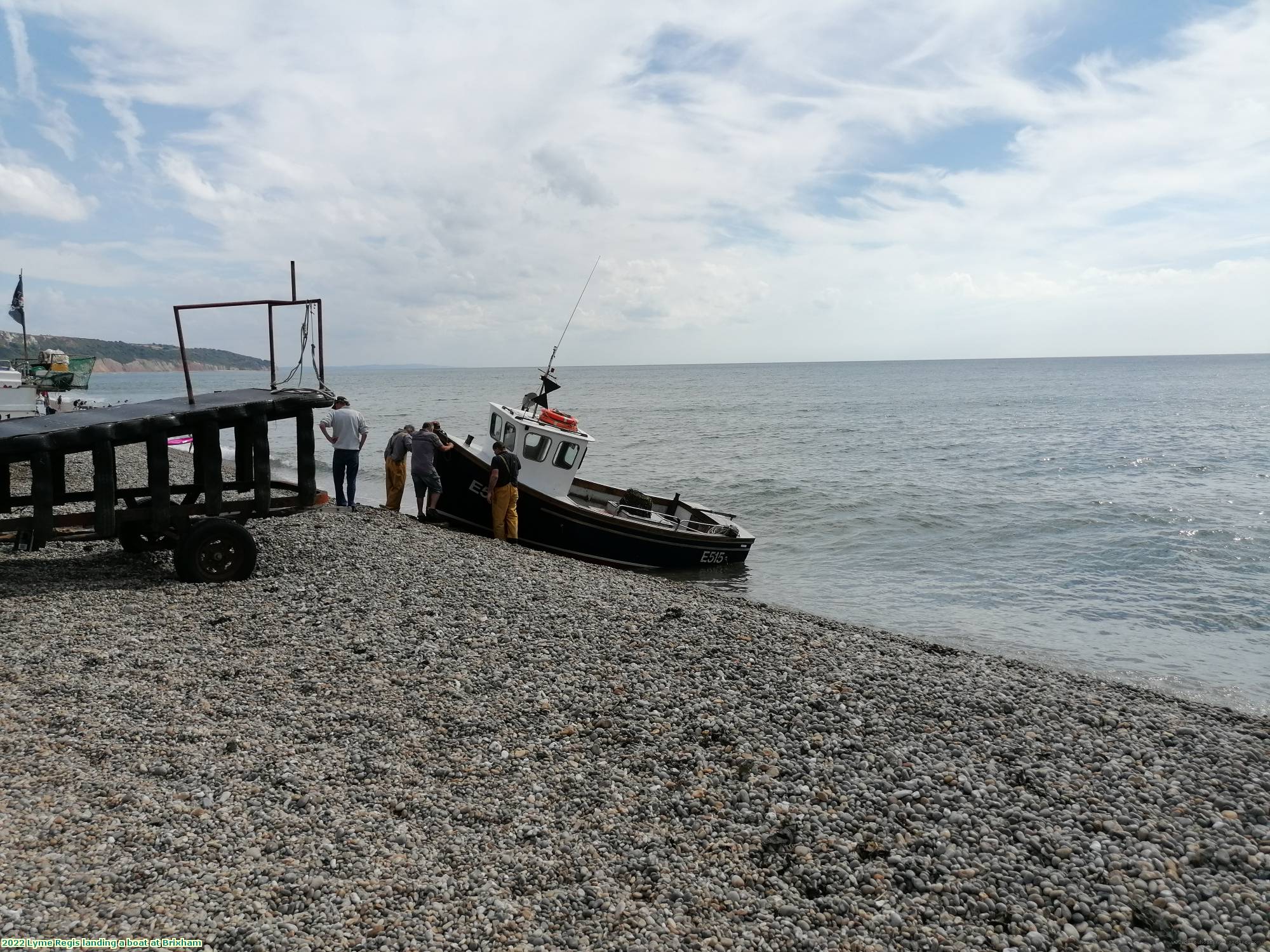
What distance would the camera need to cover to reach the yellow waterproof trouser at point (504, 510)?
16453mm

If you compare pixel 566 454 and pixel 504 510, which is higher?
pixel 566 454

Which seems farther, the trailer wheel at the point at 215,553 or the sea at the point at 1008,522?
the sea at the point at 1008,522

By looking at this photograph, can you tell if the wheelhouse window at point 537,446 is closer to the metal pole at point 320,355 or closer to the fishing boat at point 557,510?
the fishing boat at point 557,510

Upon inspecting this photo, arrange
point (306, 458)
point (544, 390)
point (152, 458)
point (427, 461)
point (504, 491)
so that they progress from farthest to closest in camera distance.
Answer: point (544, 390)
point (504, 491)
point (427, 461)
point (306, 458)
point (152, 458)

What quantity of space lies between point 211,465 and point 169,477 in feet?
2.39

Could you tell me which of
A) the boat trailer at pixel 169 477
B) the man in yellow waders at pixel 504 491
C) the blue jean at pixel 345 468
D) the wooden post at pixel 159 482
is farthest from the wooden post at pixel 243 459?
the man in yellow waders at pixel 504 491

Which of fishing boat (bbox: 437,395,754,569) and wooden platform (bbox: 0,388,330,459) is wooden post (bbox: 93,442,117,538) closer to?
wooden platform (bbox: 0,388,330,459)

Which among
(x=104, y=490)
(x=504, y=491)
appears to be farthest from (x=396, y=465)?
(x=104, y=490)

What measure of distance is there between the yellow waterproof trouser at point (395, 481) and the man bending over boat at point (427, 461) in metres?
0.42

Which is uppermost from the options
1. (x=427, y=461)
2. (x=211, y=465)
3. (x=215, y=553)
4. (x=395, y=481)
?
(x=211, y=465)

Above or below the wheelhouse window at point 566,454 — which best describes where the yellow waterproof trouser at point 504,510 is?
below

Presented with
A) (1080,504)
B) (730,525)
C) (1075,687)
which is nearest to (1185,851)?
(1075,687)

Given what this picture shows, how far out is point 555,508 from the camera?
17219 millimetres

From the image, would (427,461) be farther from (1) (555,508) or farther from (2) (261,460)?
(2) (261,460)
